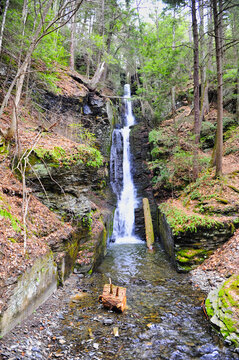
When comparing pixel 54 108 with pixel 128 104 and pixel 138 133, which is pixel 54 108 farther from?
pixel 128 104

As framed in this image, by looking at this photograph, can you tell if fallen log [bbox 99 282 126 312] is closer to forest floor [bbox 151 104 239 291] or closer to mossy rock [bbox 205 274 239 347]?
mossy rock [bbox 205 274 239 347]

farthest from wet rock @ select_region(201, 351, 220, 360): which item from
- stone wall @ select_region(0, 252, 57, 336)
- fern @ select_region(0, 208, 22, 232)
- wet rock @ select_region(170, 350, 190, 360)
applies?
fern @ select_region(0, 208, 22, 232)

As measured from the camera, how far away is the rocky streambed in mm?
3098

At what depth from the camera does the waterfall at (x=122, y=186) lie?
40.4ft

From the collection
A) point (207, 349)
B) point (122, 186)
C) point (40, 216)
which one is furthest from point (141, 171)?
point (207, 349)

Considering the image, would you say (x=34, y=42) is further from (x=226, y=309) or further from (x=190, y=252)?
(x=190, y=252)

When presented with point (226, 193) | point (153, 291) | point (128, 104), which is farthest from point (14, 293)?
point (128, 104)

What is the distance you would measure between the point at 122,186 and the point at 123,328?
37.6 ft

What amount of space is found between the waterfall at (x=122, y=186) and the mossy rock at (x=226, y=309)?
25.1 ft

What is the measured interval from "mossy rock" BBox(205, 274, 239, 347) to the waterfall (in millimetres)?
7663

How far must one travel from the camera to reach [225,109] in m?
14.5

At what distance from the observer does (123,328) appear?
383 cm

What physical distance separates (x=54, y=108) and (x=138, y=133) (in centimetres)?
893

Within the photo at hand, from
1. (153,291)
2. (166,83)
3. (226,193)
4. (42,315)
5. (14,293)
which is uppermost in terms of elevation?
(166,83)
